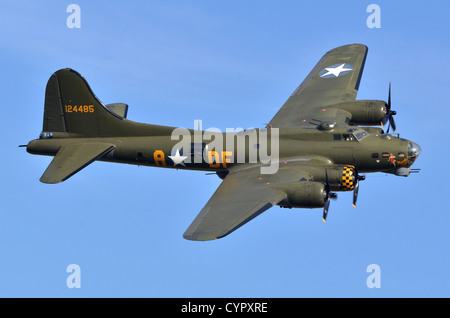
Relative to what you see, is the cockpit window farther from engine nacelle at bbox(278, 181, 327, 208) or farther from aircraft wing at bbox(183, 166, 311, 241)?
engine nacelle at bbox(278, 181, 327, 208)

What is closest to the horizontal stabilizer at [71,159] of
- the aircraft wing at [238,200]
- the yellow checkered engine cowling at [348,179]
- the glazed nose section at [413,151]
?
the aircraft wing at [238,200]

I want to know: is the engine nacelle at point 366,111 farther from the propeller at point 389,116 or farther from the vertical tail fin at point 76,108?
the vertical tail fin at point 76,108

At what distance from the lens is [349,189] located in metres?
47.1

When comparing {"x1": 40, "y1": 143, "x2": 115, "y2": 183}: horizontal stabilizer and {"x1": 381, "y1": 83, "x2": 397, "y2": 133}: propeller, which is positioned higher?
{"x1": 381, "y1": 83, "x2": 397, "y2": 133}: propeller

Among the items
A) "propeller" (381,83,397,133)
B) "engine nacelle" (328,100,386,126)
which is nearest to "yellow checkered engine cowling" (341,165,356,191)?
"engine nacelle" (328,100,386,126)

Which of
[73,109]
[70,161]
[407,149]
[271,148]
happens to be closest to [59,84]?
[73,109]

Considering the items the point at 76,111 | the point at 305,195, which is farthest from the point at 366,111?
the point at 76,111

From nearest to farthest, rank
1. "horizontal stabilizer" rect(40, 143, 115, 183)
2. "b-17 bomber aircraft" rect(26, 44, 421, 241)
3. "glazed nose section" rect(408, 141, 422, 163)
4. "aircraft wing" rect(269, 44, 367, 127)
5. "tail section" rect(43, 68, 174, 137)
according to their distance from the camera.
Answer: "b-17 bomber aircraft" rect(26, 44, 421, 241), "horizontal stabilizer" rect(40, 143, 115, 183), "glazed nose section" rect(408, 141, 422, 163), "tail section" rect(43, 68, 174, 137), "aircraft wing" rect(269, 44, 367, 127)

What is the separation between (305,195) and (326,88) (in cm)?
1251

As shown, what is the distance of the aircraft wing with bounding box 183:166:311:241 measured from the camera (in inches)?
1679

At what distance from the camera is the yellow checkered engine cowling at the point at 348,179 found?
46.9m

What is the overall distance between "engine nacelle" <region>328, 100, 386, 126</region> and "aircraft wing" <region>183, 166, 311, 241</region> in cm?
676

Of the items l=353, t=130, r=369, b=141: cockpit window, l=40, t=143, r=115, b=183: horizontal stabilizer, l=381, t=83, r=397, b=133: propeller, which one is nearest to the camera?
l=40, t=143, r=115, b=183: horizontal stabilizer

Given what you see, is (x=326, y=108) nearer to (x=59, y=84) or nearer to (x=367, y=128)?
(x=367, y=128)
